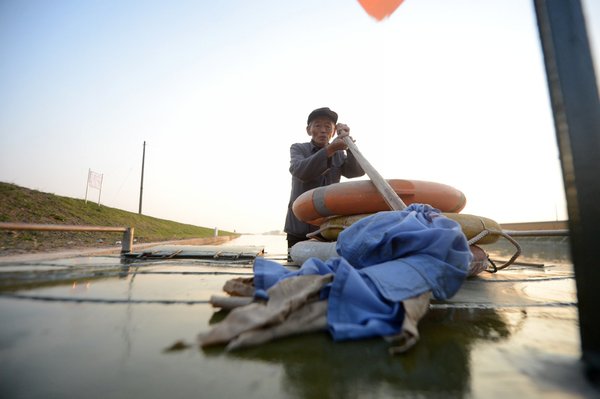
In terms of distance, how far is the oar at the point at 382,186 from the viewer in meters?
1.84

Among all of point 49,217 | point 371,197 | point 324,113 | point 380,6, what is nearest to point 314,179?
point 324,113

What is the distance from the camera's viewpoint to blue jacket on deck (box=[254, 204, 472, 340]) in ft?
2.61

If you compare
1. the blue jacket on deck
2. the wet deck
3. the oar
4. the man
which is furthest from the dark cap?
the wet deck

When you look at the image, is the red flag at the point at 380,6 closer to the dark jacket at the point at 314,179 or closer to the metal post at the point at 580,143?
the metal post at the point at 580,143

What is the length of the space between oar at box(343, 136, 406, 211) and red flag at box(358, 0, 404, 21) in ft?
3.59

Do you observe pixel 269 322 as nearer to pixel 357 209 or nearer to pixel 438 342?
pixel 438 342

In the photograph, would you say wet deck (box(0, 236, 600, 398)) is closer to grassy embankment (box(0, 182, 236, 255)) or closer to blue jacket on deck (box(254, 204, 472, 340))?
blue jacket on deck (box(254, 204, 472, 340))

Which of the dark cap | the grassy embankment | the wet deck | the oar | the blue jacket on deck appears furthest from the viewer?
the grassy embankment

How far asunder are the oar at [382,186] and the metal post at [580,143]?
3.91 ft

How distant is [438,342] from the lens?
75cm

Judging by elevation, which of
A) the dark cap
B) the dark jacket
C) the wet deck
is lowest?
the wet deck

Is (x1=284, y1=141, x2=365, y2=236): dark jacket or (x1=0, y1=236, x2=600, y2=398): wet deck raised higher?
(x1=284, y1=141, x2=365, y2=236): dark jacket

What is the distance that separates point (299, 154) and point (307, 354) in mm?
2589

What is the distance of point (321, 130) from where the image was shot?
10.5 feet
